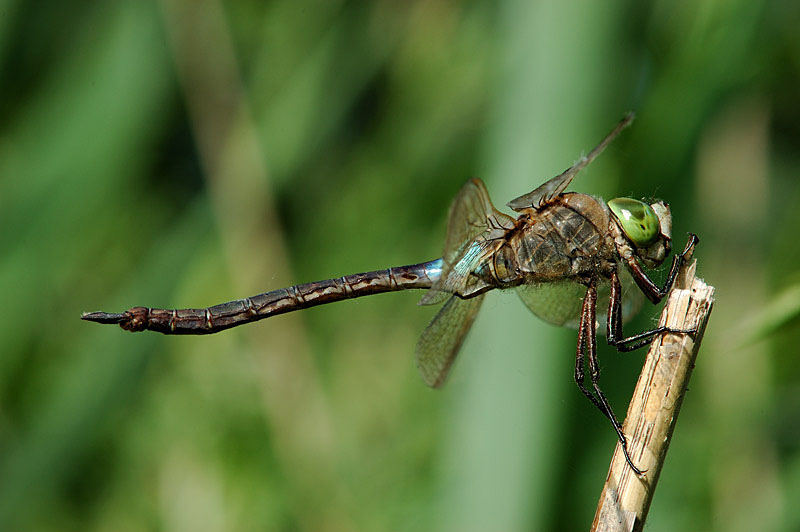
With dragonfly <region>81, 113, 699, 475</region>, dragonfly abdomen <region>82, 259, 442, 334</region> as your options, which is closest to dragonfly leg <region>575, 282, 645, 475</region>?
dragonfly <region>81, 113, 699, 475</region>

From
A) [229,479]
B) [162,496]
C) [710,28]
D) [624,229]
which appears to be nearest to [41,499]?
[162,496]

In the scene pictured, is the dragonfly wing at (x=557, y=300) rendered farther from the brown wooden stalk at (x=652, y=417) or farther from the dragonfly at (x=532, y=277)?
the brown wooden stalk at (x=652, y=417)

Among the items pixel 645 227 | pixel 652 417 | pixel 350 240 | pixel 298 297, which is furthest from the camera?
pixel 350 240

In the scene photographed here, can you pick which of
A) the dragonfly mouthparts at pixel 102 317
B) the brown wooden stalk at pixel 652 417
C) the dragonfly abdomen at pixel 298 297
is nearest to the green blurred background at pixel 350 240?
the dragonfly abdomen at pixel 298 297

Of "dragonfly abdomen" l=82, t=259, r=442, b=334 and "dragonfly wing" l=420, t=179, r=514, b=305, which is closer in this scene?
"dragonfly wing" l=420, t=179, r=514, b=305

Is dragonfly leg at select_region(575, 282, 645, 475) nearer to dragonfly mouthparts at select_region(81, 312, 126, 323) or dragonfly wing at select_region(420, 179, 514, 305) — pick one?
dragonfly wing at select_region(420, 179, 514, 305)

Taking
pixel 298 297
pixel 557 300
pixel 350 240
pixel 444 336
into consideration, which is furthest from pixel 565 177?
pixel 350 240

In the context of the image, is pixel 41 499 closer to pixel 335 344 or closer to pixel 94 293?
pixel 94 293

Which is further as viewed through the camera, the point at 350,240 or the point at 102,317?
the point at 350,240

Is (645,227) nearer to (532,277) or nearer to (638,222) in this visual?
(638,222)
